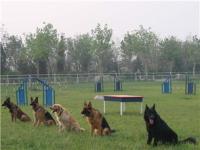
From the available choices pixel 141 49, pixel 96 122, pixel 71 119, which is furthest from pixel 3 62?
pixel 96 122

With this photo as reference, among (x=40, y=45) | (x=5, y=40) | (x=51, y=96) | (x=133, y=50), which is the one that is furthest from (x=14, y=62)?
(x=51, y=96)

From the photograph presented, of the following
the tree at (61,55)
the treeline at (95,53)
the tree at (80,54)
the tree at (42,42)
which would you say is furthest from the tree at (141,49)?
the tree at (42,42)

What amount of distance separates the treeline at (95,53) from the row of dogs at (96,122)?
42.5 meters

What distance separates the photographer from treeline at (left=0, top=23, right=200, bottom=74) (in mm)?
58750

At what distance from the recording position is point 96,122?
1100cm

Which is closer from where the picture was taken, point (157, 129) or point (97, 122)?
point (157, 129)

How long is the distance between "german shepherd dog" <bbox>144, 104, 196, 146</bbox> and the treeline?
1841 inches

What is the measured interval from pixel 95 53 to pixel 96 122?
55629 millimetres

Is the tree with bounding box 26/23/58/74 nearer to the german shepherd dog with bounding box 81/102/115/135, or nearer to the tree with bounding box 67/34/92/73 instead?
the tree with bounding box 67/34/92/73

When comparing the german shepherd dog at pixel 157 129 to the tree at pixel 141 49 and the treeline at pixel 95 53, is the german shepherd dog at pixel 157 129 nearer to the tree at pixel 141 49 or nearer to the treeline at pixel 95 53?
the treeline at pixel 95 53

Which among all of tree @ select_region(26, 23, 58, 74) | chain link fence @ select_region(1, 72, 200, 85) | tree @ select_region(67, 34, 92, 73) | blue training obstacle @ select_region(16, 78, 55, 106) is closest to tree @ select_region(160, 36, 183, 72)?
chain link fence @ select_region(1, 72, 200, 85)

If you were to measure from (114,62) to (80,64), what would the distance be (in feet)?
24.0

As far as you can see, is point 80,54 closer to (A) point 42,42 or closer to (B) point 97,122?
(A) point 42,42

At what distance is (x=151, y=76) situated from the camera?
202ft
